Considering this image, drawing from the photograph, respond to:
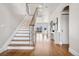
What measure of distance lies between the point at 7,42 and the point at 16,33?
4.13ft

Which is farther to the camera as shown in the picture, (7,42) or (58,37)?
(58,37)

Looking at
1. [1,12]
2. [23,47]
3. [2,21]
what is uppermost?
[1,12]

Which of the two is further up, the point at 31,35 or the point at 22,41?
the point at 31,35

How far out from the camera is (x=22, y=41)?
6.16 meters

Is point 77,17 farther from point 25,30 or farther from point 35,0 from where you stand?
point 25,30

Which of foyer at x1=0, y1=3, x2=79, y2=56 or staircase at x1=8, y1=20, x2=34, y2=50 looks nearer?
foyer at x1=0, y1=3, x2=79, y2=56

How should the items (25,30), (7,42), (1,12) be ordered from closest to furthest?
(1,12) → (7,42) → (25,30)

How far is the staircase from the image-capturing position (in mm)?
5613

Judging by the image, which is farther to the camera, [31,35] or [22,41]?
[31,35]

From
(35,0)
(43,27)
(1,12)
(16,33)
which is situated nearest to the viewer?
(35,0)

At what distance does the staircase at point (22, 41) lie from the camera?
5.61m

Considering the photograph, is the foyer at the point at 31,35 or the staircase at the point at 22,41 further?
the staircase at the point at 22,41

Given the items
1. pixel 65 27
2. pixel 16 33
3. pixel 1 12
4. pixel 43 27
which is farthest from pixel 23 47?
pixel 43 27

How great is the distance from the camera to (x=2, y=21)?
4680 millimetres
